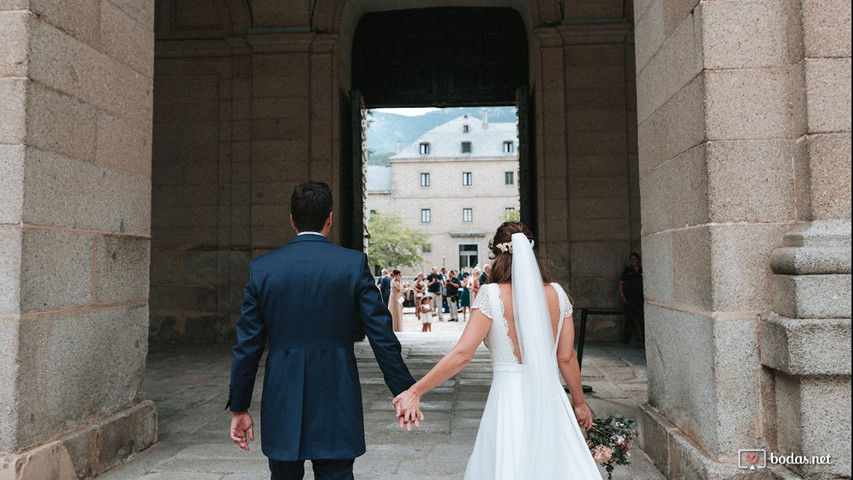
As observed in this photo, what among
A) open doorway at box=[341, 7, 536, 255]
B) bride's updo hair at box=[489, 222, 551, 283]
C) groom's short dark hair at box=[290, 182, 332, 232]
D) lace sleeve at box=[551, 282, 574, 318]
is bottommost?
lace sleeve at box=[551, 282, 574, 318]

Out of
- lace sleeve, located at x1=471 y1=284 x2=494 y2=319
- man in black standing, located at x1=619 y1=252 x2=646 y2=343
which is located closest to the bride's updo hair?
lace sleeve, located at x1=471 y1=284 x2=494 y2=319

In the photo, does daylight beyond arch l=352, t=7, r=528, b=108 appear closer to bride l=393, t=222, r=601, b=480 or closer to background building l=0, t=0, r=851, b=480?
background building l=0, t=0, r=851, b=480

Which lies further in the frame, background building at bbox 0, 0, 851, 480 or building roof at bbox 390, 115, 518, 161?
building roof at bbox 390, 115, 518, 161

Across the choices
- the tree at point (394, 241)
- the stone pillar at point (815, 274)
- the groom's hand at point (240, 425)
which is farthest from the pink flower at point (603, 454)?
the tree at point (394, 241)

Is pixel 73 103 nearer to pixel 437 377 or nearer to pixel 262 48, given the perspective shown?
pixel 437 377

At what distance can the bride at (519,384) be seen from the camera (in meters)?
2.64

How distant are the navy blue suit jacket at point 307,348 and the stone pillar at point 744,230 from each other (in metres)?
1.80

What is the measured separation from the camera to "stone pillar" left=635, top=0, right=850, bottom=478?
9.77 feet

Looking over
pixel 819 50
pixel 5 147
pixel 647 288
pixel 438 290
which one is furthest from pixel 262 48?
pixel 438 290

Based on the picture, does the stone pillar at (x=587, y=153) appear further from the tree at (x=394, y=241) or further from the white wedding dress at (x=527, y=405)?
the tree at (x=394, y=241)

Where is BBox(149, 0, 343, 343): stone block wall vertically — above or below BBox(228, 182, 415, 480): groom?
above

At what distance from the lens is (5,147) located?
330 centimetres

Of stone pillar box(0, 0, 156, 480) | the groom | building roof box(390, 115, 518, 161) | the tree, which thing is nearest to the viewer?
the groom

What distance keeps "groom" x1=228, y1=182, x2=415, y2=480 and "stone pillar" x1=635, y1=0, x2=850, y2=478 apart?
1.79 m
